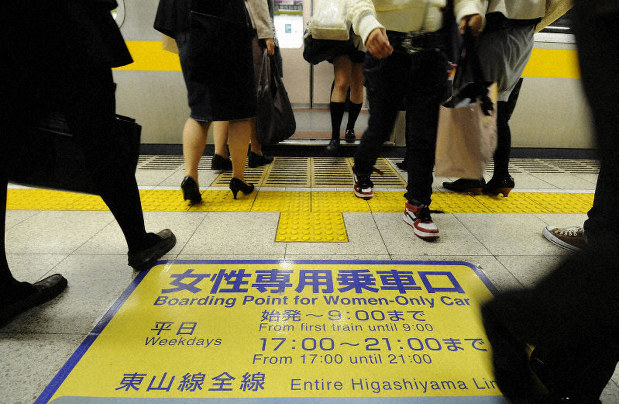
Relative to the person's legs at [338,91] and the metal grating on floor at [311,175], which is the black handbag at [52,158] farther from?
the person's legs at [338,91]

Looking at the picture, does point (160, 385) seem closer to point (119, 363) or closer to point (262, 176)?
point (119, 363)

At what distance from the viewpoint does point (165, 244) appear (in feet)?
5.25

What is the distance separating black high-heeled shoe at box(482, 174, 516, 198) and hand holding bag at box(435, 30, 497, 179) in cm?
110

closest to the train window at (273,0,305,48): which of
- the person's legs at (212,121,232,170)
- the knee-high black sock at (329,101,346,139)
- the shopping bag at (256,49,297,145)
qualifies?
the knee-high black sock at (329,101,346,139)

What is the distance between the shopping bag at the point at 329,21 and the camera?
206 centimetres

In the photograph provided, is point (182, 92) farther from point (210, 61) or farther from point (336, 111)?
point (210, 61)

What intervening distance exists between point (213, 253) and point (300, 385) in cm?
88

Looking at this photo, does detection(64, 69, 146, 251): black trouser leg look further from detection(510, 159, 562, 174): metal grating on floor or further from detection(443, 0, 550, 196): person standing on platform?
detection(510, 159, 562, 174): metal grating on floor

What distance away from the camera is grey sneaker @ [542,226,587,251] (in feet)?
5.63

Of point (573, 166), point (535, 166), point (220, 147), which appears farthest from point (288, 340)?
point (573, 166)

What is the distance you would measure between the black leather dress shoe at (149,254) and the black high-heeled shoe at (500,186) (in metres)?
2.26

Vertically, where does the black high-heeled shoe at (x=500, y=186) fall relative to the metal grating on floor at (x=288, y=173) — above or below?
above

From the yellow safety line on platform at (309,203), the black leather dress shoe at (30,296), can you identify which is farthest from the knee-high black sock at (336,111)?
the black leather dress shoe at (30,296)

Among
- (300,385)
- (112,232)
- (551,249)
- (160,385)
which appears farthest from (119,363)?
(551,249)
